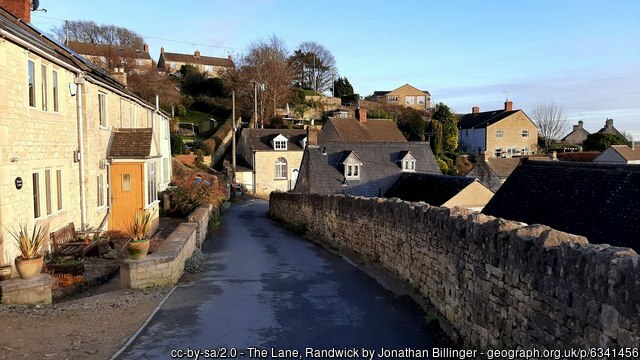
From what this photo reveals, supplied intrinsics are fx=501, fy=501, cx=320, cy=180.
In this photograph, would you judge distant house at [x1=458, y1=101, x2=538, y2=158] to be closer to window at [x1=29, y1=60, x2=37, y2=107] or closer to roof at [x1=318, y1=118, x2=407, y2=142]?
roof at [x1=318, y1=118, x2=407, y2=142]

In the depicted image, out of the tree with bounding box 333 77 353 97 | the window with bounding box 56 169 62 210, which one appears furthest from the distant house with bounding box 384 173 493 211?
the tree with bounding box 333 77 353 97

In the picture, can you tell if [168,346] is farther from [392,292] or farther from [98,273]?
[98,273]

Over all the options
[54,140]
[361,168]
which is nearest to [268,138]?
[361,168]

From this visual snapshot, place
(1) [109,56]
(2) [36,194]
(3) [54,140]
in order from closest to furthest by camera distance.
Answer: (2) [36,194] → (3) [54,140] → (1) [109,56]

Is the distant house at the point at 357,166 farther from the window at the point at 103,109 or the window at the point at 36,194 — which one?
the window at the point at 36,194

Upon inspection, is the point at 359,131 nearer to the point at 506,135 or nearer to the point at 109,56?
the point at 506,135

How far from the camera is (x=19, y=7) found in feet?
54.4

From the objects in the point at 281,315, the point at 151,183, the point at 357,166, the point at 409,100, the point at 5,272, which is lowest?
the point at 281,315

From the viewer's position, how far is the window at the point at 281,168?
1852 inches

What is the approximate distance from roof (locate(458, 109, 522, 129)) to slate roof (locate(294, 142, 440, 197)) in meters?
38.0

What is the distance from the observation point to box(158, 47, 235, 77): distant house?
88.4m

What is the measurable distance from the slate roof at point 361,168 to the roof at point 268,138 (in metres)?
14.2

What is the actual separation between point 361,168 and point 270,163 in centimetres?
1701

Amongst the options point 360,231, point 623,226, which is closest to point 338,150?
point 360,231
